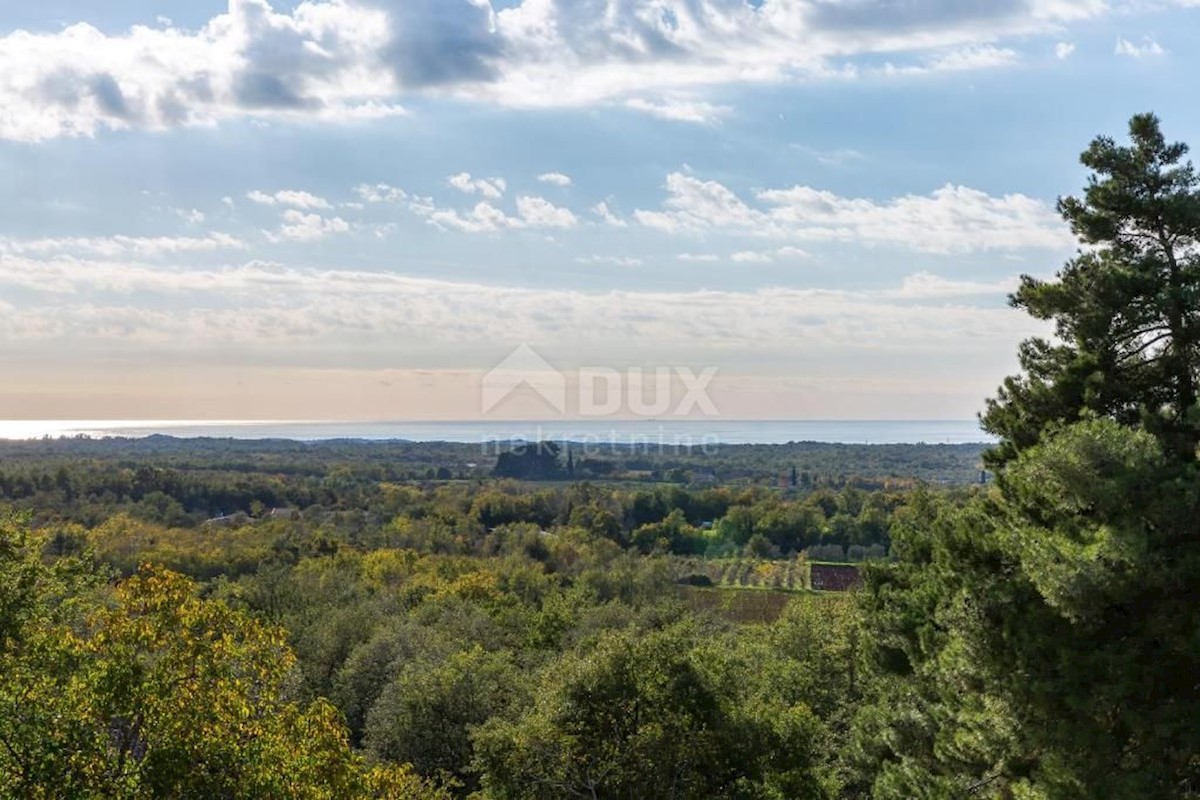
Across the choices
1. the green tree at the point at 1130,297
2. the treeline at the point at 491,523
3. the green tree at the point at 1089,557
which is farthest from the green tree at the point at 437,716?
the treeline at the point at 491,523

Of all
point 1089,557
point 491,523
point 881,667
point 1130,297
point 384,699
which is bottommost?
point 491,523

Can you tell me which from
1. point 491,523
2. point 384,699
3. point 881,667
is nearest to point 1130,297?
point 881,667

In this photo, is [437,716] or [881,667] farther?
[437,716]

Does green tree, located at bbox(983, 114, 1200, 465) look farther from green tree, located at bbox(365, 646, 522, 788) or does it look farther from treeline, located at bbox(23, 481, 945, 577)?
→ treeline, located at bbox(23, 481, 945, 577)

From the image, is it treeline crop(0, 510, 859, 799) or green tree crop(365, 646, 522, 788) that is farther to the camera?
green tree crop(365, 646, 522, 788)

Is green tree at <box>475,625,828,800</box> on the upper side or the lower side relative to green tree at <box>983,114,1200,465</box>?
lower

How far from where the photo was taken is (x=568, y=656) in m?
17.8

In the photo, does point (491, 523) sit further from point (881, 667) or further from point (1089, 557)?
point (1089, 557)

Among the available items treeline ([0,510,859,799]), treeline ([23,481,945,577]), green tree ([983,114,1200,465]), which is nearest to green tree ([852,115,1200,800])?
green tree ([983,114,1200,465])

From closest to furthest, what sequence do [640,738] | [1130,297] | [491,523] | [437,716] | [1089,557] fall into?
[1089,557] < [1130,297] < [640,738] < [437,716] < [491,523]

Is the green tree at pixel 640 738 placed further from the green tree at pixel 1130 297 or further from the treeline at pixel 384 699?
the green tree at pixel 1130 297

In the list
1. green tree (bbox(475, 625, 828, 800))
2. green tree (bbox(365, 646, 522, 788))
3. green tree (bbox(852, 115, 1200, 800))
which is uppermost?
green tree (bbox(852, 115, 1200, 800))

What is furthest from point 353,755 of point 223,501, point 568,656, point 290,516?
point 223,501

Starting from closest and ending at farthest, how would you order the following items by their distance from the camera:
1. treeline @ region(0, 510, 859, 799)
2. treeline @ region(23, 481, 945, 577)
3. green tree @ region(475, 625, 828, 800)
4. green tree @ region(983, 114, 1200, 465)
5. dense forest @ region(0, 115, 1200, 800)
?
treeline @ region(0, 510, 859, 799)
dense forest @ region(0, 115, 1200, 800)
green tree @ region(983, 114, 1200, 465)
green tree @ region(475, 625, 828, 800)
treeline @ region(23, 481, 945, 577)
